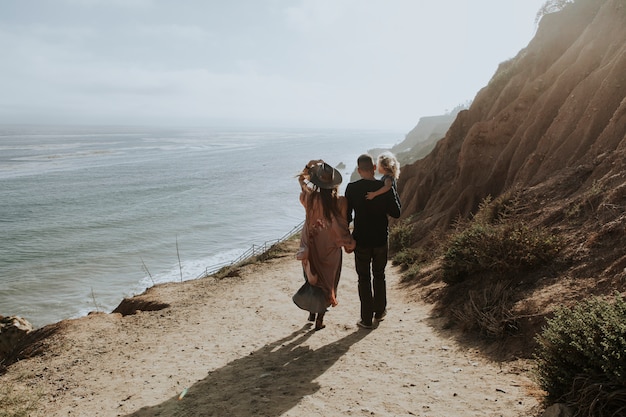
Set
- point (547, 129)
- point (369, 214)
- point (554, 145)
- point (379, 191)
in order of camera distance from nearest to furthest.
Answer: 1. point (379, 191)
2. point (369, 214)
3. point (554, 145)
4. point (547, 129)

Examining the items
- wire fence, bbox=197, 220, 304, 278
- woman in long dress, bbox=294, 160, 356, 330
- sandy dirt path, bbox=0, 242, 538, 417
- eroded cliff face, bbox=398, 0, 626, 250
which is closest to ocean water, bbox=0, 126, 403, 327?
wire fence, bbox=197, 220, 304, 278

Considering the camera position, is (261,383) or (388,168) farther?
(388,168)

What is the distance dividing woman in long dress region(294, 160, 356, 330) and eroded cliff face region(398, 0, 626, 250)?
192 inches

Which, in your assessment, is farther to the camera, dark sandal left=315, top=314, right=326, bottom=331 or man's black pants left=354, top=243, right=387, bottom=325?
dark sandal left=315, top=314, right=326, bottom=331

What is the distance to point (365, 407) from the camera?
14.6 ft

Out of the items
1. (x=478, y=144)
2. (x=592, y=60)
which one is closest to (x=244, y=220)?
(x=478, y=144)

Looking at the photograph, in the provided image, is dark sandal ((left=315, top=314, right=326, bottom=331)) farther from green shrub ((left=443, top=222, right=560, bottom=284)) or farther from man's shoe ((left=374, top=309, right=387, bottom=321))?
green shrub ((left=443, top=222, right=560, bottom=284))

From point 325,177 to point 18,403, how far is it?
4948 mm

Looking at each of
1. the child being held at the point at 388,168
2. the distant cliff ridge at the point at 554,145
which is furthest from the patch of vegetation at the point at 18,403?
the distant cliff ridge at the point at 554,145

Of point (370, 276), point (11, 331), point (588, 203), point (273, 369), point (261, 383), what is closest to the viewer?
point (261, 383)

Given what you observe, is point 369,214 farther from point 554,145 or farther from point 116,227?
point 116,227

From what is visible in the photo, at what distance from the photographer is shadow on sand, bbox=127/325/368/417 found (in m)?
4.73

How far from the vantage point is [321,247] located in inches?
244

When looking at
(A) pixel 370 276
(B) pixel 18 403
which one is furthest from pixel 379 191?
(B) pixel 18 403
